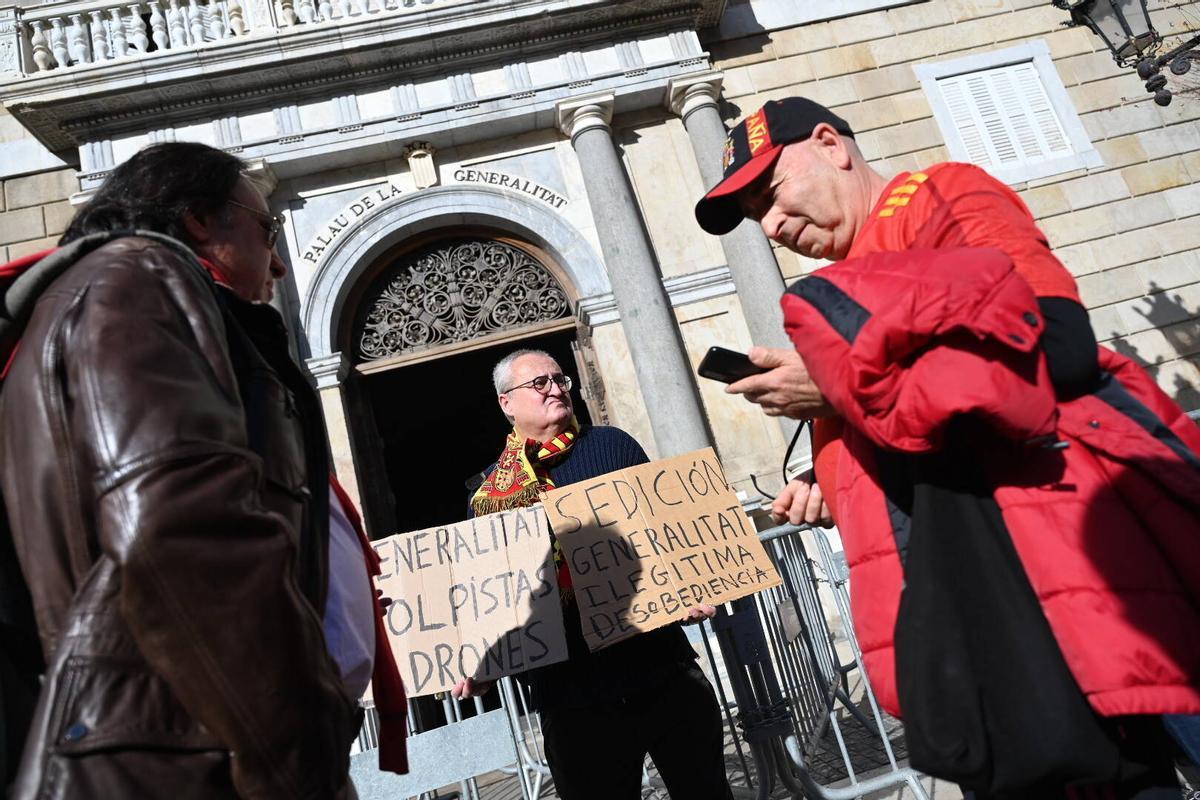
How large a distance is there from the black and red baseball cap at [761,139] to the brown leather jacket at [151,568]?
1095 mm

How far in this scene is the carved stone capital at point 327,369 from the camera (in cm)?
702

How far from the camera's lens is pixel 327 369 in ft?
23.1

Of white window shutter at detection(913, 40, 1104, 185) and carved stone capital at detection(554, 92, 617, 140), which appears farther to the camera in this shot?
white window shutter at detection(913, 40, 1104, 185)

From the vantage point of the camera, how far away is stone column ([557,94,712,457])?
6.86m

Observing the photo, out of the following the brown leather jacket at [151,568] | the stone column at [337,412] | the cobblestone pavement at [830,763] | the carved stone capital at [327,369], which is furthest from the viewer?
the carved stone capital at [327,369]

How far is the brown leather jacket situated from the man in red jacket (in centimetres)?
92

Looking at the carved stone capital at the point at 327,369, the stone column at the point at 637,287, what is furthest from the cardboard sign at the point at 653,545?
the carved stone capital at the point at 327,369

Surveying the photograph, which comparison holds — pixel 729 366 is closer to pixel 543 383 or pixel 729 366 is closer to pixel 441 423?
pixel 543 383

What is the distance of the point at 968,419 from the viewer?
4.21ft

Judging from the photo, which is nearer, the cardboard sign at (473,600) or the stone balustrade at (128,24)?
the cardboard sign at (473,600)

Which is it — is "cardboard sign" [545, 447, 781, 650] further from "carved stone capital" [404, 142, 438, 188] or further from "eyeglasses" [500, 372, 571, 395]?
"carved stone capital" [404, 142, 438, 188]

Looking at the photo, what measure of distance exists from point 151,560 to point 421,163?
7.20 meters

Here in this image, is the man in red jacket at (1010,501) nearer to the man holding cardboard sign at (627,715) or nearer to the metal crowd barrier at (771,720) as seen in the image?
the man holding cardboard sign at (627,715)

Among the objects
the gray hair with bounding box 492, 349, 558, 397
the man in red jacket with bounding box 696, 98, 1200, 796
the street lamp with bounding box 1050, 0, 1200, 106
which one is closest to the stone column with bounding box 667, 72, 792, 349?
the street lamp with bounding box 1050, 0, 1200, 106
